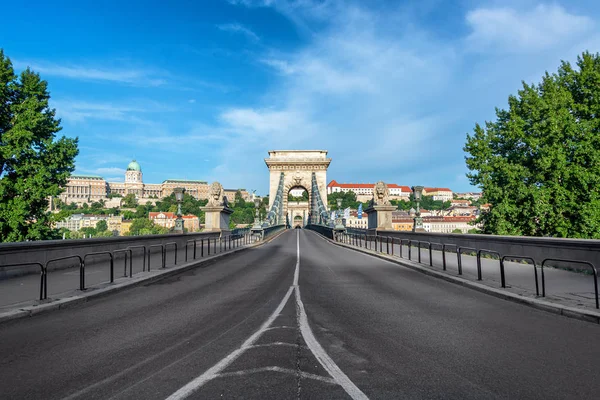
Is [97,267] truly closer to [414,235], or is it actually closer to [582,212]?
[414,235]

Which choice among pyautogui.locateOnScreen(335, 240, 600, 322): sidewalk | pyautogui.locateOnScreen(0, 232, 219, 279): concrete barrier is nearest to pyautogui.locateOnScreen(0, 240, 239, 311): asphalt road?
pyautogui.locateOnScreen(0, 232, 219, 279): concrete barrier

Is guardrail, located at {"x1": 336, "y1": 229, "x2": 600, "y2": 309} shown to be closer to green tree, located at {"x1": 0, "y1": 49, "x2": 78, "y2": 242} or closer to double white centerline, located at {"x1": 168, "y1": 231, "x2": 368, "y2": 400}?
double white centerline, located at {"x1": 168, "y1": 231, "x2": 368, "y2": 400}

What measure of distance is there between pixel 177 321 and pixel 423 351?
3.92 meters

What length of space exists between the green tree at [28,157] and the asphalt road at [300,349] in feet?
66.1

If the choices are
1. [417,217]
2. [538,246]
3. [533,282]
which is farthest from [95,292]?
[417,217]

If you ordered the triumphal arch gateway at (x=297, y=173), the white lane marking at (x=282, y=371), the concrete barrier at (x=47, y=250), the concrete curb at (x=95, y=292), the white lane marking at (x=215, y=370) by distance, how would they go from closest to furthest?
the white lane marking at (x=215, y=370)
the white lane marking at (x=282, y=371)
the concrete curb at (x=95, y=292)
the concrete barrier at (x=47, y=250)
the triumphal arch gateway at (x=297, y=173)

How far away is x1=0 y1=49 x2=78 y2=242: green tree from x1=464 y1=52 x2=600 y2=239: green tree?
32.6 meters

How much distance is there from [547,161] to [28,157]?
35996 mm

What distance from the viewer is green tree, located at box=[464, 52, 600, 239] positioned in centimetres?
2606

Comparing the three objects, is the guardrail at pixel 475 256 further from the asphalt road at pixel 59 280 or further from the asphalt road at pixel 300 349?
the asphalt road at pixel 59 280

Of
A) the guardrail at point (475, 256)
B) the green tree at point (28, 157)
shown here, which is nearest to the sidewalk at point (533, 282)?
the guardrail at point (475, 256)

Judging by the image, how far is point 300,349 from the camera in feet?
15.4

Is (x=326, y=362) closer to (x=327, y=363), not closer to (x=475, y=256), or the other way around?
(x=327, y=363)

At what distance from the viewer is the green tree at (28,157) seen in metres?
23.1
